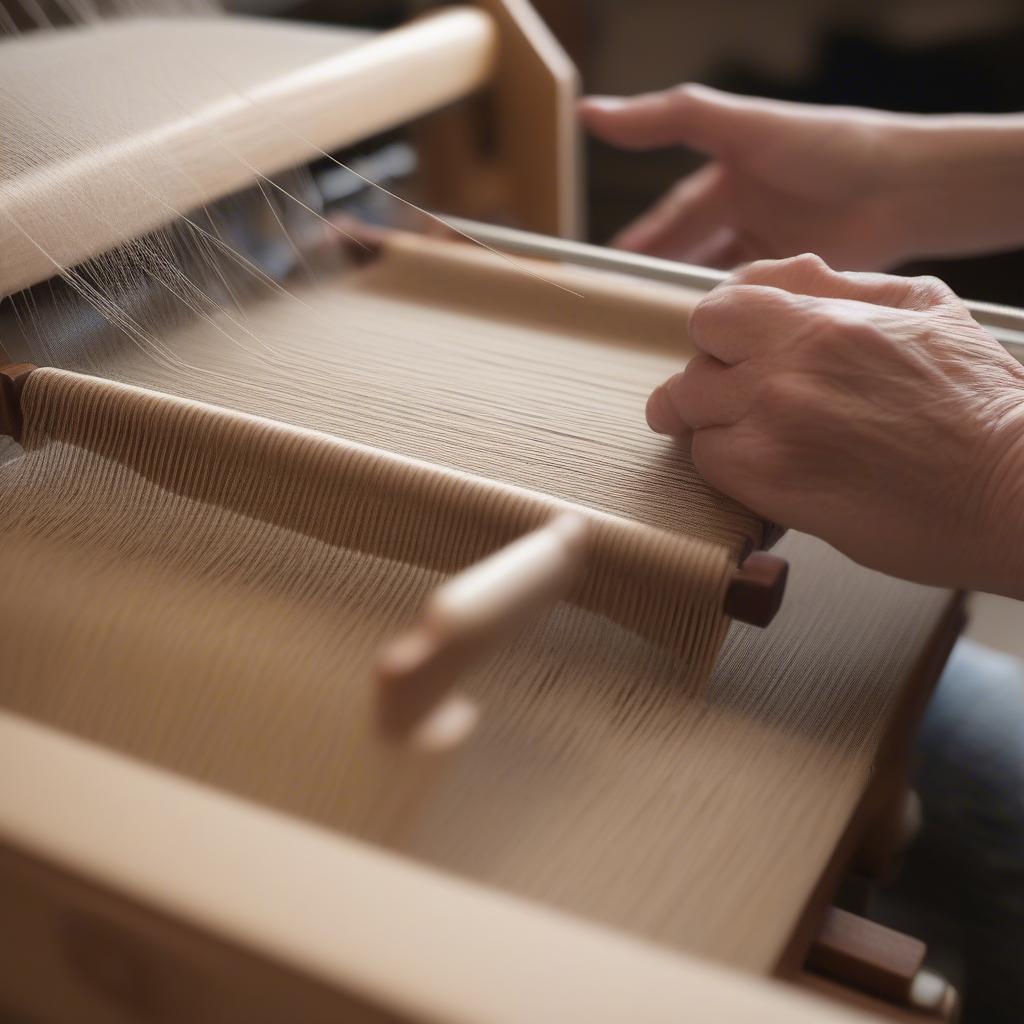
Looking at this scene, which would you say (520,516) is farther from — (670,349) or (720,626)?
(670,349)

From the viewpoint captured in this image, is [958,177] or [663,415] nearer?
[663,415]

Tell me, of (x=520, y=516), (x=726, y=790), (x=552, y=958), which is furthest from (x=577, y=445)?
(x=552, y=958)

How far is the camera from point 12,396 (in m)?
0.68

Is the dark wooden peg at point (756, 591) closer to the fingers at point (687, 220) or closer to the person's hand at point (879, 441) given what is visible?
the person's hand at point (879, 441)

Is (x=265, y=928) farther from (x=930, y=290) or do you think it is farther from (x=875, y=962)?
(x=930, y=290)

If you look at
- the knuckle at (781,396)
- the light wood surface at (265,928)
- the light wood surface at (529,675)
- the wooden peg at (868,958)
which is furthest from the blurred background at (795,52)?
the light wood surface at (265,928)

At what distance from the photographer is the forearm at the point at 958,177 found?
0.92 meters

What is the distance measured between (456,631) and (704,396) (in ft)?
0.96

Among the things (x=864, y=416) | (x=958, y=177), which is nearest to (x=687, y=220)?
(x=958, y=177)

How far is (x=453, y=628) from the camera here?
15.5 inches

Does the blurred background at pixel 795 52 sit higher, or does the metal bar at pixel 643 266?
the blurred background at pixel 795 52

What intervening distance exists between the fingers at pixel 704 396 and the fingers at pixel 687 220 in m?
0.46

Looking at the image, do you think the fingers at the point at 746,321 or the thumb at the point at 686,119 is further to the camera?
the thumb at the point at 686,119

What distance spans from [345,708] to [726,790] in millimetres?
186
